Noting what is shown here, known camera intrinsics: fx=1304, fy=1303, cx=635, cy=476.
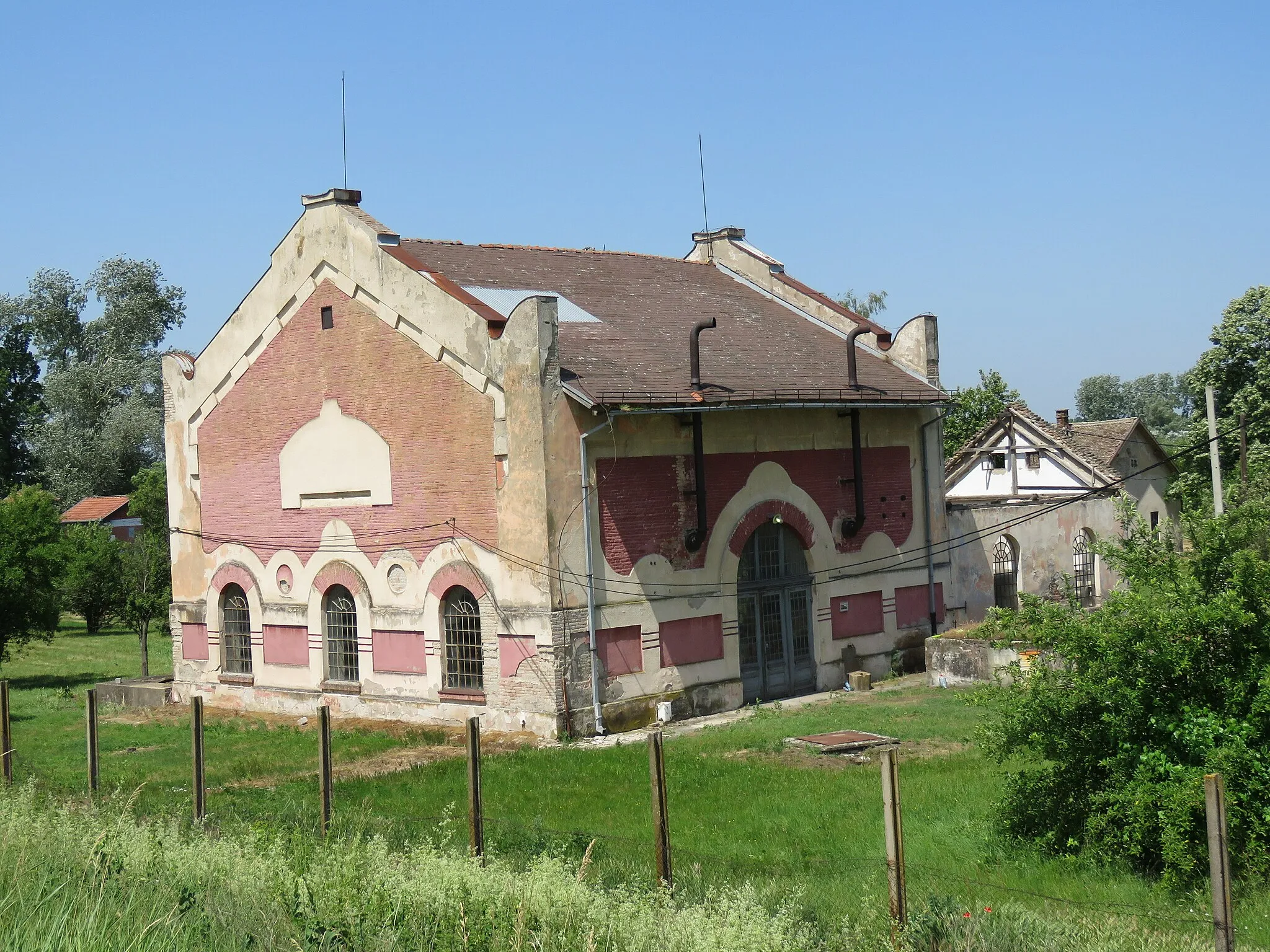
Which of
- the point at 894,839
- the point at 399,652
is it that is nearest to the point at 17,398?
the point at 399,652

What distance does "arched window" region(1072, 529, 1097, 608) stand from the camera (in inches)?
1288

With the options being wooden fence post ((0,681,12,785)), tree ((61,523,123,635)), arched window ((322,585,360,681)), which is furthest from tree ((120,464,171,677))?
wooden fence post ((0,681,12,785))

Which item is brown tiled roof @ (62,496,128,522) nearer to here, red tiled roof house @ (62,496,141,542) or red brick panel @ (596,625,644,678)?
red tiled roof house @ (62,496,141,542)

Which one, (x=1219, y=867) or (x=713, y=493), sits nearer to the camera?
(x=1219, y=867)

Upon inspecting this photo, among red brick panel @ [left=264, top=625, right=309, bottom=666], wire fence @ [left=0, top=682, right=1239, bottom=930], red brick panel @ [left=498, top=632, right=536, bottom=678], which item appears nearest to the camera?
wire fence @ [left=0, top=682, right=1239, bottom=930]

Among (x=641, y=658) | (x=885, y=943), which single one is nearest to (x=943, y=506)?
(x=641, y=658)

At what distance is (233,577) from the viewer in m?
24.4

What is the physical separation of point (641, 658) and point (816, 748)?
170 inches

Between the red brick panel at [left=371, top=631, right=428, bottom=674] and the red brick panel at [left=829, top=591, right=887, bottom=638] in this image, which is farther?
the red brick panel at [left=829, top=591, right=887, bottom=638]

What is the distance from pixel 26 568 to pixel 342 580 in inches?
501

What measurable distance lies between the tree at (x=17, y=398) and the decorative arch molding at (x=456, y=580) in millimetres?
47883

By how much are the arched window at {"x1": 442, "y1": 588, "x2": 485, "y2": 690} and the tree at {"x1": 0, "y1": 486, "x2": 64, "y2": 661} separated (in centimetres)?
1467

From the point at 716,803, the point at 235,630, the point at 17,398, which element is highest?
the point at 17,398

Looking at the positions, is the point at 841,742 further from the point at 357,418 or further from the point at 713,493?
the point at 357,418
